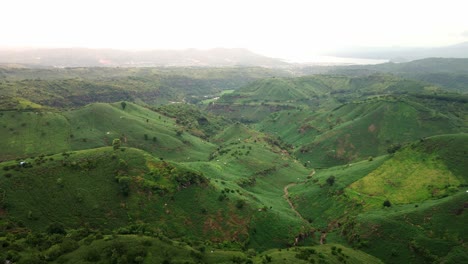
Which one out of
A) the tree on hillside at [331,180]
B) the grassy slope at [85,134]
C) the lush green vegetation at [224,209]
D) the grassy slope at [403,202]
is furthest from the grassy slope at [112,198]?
the grassy slope at [85,134]

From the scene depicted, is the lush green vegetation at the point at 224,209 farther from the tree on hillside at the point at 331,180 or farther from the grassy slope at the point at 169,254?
the tree on hillside at the point at 331,180

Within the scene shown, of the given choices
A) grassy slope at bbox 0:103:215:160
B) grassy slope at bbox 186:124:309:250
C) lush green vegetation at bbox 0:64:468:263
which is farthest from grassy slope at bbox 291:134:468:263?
grassy slope at bbox 0:103:215:160

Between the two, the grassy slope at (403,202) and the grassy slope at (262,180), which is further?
the grassy slope at (262,180)

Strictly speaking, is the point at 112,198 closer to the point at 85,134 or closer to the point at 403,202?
the point at 403,202

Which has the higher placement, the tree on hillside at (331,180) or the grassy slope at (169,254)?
the grassy slope at (169,254)

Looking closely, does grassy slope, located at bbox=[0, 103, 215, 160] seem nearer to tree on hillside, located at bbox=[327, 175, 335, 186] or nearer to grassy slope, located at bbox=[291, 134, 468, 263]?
tree on hillside, located at bbox=[327, 175, 335, 186]

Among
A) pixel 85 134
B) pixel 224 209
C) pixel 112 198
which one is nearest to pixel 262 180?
pixel 224 209

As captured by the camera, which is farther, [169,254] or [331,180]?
[331,180]

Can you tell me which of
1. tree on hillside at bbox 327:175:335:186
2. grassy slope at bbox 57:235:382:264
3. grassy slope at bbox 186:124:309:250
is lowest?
grassy slope at bbox 186:124:309:250

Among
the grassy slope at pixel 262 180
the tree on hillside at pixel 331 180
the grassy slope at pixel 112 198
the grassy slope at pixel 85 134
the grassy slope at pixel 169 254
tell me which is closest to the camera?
the grassy slope at pixel 169 254

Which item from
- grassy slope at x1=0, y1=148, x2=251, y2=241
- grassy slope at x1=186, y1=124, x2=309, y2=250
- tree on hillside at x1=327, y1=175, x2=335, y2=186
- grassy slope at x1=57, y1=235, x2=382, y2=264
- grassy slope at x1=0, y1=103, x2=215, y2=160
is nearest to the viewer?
grassy slope at x1=57, y1=235, x2=382, y2=264

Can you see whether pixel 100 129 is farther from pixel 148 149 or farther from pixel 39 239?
pixel 39 239
